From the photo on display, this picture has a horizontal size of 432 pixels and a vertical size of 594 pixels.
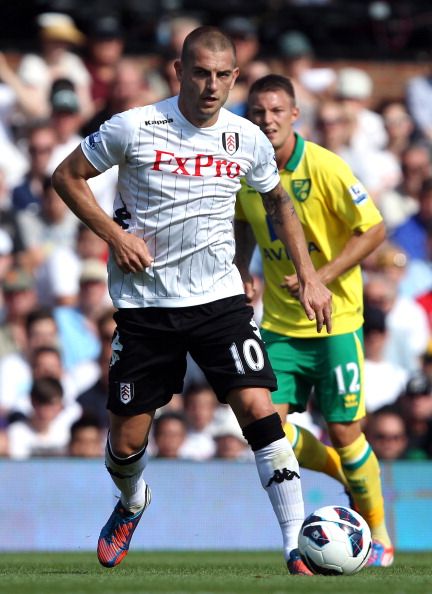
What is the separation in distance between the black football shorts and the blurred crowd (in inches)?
165

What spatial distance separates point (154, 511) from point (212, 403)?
1195 mm

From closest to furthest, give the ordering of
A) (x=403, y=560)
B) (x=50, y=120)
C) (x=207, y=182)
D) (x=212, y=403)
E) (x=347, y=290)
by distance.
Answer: (x=207, y=182)
(x=347, y=290)
(x=403, y=560)
(x=212, y=403)
(x=50, y=120)

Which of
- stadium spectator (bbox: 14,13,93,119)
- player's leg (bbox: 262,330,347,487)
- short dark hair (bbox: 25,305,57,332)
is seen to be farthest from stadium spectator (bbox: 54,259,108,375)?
player's leg (bbox: 262,330,347,487)

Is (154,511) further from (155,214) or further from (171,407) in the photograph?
(155,214)

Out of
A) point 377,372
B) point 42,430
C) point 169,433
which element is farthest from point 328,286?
point 377,372

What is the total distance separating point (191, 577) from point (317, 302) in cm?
154

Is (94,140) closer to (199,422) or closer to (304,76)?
(199,422)

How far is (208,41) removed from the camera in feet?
23.8

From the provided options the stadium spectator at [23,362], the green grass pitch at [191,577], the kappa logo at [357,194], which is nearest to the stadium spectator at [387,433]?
the green grass pitch at [191,577]

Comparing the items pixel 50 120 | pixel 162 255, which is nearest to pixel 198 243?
pixel 162 255

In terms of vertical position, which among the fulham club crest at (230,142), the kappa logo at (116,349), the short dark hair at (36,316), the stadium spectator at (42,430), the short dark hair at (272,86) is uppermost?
the short dark hair at (272,86)

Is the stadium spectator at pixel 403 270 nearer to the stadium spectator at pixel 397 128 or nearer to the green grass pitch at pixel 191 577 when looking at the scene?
the stadium spectator at pixel 397 128

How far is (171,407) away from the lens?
41.2 ft

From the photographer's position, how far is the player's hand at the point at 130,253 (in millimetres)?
7258
